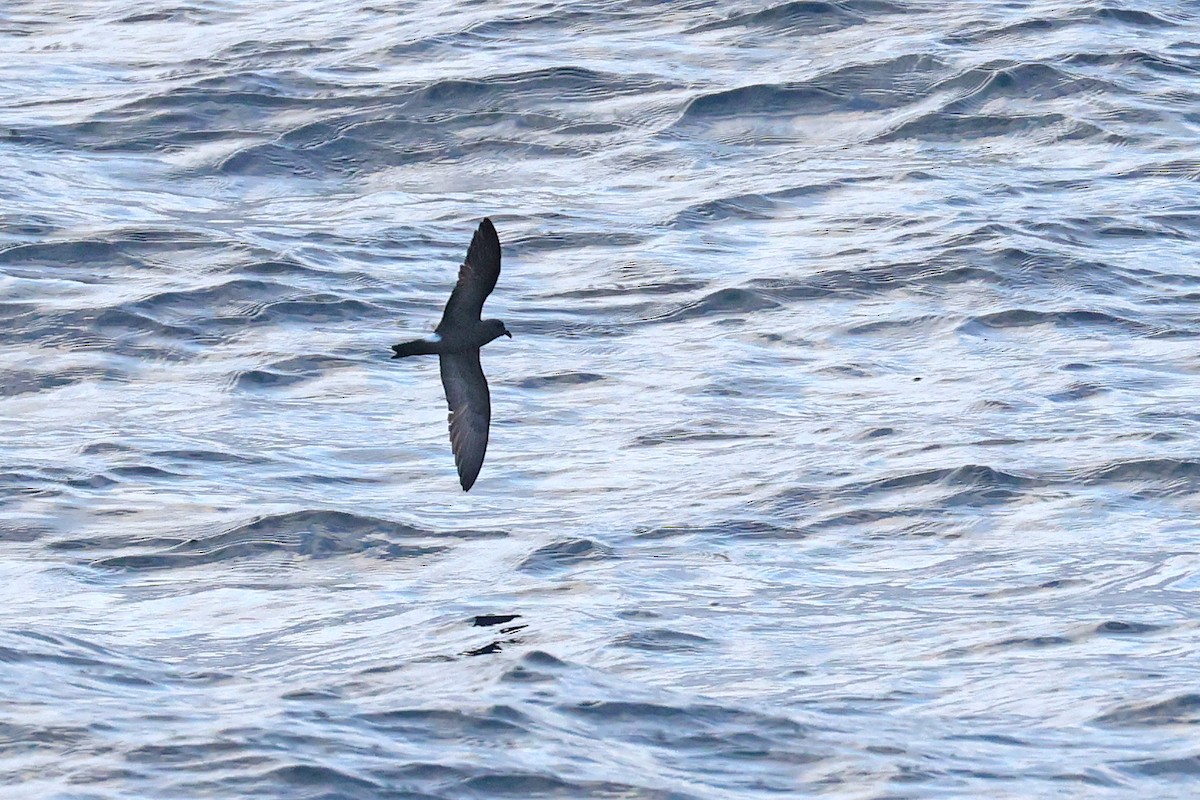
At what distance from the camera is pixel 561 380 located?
1458 centimetres

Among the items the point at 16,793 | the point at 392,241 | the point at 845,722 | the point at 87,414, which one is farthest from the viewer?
the point at 392,241

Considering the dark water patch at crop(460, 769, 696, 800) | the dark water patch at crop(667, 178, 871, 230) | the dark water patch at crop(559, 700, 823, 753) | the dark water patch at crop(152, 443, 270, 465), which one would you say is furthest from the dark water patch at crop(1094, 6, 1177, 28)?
the dark water patch at crop(460, 769, 696, 800)

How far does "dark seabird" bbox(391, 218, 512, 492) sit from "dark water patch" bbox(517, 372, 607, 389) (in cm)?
265

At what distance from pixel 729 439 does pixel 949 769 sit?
4.63 m

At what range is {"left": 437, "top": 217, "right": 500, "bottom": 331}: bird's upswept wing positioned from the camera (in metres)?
10.8

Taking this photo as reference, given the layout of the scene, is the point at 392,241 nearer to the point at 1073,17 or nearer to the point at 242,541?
the point at 242,541

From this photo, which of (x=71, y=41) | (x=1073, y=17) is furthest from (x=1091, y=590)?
(x=71, y=41)

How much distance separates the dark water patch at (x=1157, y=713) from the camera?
9.78 meters

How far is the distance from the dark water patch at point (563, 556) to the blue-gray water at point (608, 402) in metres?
0.03

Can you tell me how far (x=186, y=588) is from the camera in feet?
38.1

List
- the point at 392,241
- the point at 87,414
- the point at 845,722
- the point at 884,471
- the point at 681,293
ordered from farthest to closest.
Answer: the point at 392,241 < the point at 681,293 < the point at 87,414 < the point at 884,471 < the point at 845,722

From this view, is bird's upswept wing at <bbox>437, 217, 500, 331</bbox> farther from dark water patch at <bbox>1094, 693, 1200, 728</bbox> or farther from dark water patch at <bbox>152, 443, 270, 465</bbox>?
dark water patch at <bbox>1094, 693, 1200, 728</bbox>

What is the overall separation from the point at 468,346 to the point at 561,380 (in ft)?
10.1

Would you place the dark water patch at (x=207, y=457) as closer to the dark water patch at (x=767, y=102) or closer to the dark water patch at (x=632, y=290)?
the dark water patch at (x=632, y=290)
